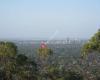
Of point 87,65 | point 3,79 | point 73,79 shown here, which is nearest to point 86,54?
point 73,79

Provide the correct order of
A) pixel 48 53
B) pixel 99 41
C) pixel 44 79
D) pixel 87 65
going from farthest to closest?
pixel 87 65, pixel 48 53, pixel 44 79, pixel 99 41

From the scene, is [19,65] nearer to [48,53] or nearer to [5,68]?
[5,68]

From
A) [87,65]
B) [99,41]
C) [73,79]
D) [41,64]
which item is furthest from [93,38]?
[87,65]

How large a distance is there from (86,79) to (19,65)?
219 inches

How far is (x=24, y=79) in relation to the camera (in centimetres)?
1875

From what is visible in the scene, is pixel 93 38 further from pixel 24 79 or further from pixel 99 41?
pixel 24 79

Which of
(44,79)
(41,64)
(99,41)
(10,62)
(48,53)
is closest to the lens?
(99,41)

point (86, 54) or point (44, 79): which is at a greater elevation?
point (86, 54)

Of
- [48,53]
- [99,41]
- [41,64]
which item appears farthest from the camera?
[41,64]

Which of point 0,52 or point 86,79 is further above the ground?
point 0,52

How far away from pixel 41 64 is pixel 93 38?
11821 mm

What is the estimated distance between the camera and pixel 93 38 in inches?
656

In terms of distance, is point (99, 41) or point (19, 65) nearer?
point (99, 41)

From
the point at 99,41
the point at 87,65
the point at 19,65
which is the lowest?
the point at 87,65
